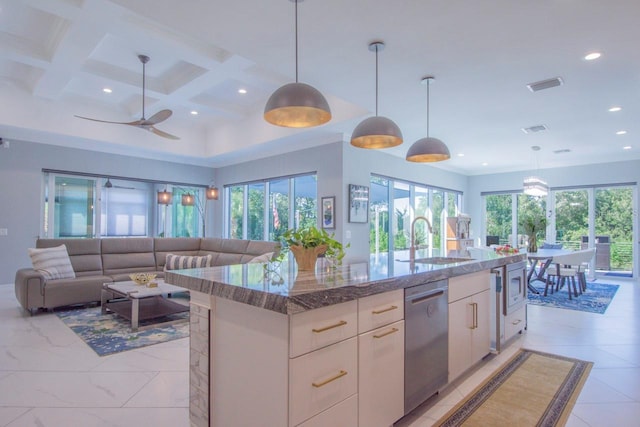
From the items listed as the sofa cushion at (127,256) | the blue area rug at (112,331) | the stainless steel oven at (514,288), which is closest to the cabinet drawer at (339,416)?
the stainless steel oven at (514,288)

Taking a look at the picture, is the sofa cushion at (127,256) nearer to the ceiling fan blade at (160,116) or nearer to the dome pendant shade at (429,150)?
the ceiling fan blade at (160,116)

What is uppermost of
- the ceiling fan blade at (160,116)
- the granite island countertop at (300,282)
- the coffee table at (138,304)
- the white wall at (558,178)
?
the ceiling fan blade at (160,116)

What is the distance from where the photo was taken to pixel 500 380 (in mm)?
2721

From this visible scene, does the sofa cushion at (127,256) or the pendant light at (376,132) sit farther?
the sofa cushion at (127,256)

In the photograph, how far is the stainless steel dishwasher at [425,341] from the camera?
6.73 feet

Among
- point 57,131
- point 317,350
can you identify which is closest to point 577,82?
point 317,350

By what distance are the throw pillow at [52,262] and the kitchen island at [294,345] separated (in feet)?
12.7

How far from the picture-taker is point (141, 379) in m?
2.69

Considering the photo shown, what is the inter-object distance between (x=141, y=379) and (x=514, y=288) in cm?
338

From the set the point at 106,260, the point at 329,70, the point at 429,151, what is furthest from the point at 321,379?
the point at 106,260

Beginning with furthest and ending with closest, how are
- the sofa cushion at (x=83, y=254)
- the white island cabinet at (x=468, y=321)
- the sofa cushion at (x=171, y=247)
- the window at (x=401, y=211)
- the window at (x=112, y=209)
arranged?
the window at (x=401, y=211), the window at (x=112, y=209), the sofa cushion at (x=171, y=247), the sofa cushion at (x=83, y=254), the white island cabinet at (x=468, y=321)

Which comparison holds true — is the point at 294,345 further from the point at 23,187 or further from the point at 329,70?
the point at 23,187

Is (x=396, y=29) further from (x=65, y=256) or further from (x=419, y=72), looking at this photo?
(x=65, y=256)

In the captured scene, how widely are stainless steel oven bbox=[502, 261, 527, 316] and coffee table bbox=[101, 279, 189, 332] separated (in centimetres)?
318
